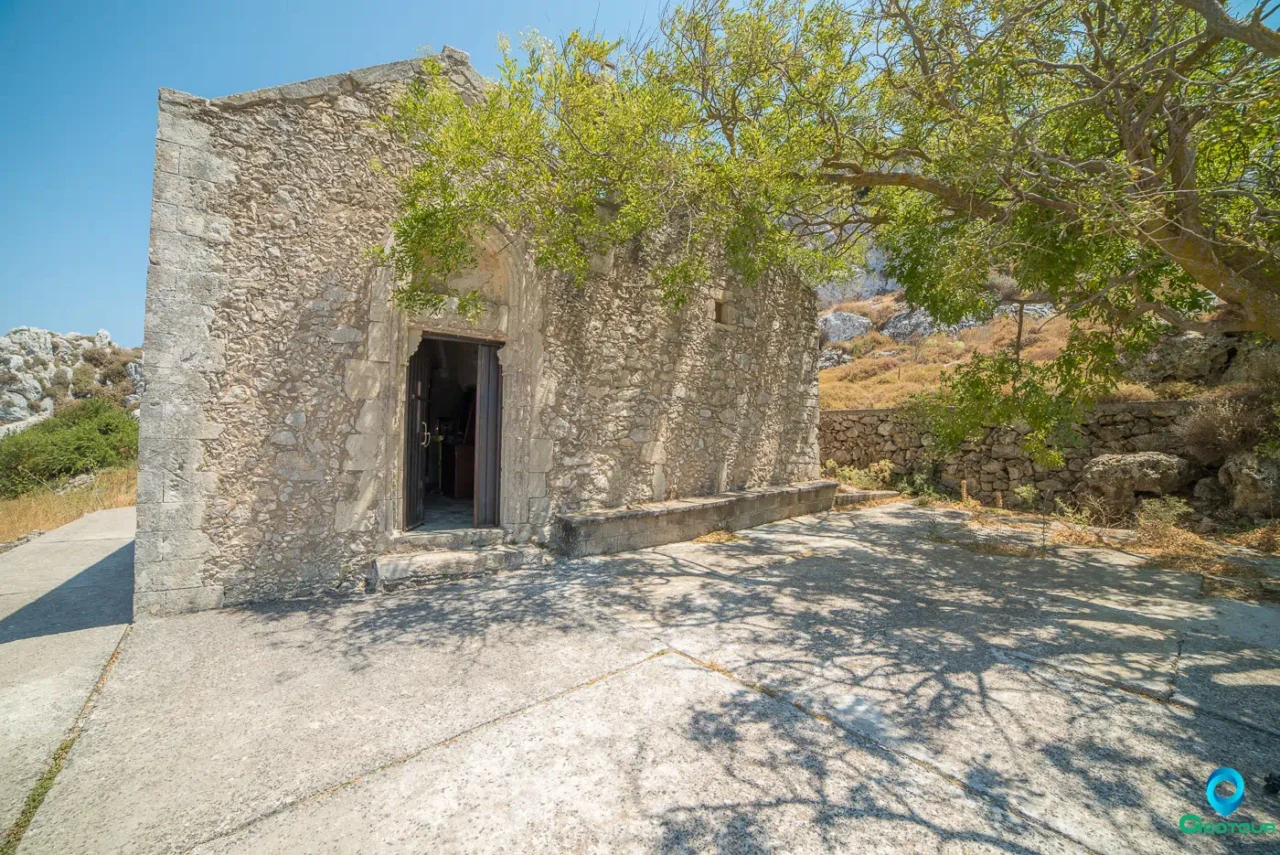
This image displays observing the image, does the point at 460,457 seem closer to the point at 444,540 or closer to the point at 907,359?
the point at 444,540

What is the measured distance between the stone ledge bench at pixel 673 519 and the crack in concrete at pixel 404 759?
8.31 ft

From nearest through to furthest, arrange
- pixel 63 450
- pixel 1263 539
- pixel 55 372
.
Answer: pixel 1263 539 → pixel 63 450 → pixel 55 372

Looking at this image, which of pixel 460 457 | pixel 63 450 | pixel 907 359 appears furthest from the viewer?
pixel 907 359

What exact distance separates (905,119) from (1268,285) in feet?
10.3

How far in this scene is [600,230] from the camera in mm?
4883

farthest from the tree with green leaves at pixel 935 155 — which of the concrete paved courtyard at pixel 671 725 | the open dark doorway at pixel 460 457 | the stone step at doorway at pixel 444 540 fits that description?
the concrete paved courtyard at pixel 671 725

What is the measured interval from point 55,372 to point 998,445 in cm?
3565

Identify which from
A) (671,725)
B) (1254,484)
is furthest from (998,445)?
(671,725)

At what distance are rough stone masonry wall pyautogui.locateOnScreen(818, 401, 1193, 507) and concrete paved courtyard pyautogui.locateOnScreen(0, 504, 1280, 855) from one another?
541 centimetres

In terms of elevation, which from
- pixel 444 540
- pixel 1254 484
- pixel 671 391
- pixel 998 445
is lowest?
pixel 444 540

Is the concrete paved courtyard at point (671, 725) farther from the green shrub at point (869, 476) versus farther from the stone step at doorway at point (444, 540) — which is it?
the green shrub at point (869, 476)

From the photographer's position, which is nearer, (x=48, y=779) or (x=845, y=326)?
(x=48, y=779)

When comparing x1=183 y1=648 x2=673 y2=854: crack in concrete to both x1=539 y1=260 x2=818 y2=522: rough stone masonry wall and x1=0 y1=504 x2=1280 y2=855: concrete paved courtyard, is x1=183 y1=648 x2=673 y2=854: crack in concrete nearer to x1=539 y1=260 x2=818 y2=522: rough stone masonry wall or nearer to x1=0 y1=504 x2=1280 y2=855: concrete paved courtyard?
x1=0 y1=504 x2=1280 y2=855: concrete paved courtyard

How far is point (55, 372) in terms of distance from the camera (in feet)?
75.0
